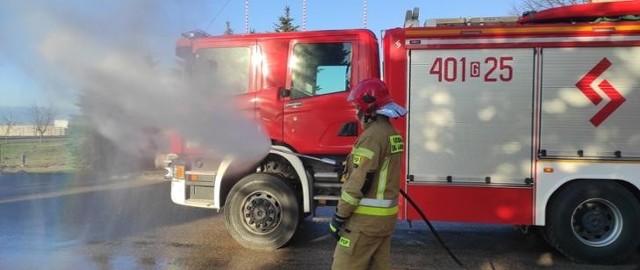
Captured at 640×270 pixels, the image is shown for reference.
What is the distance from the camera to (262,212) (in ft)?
20.8

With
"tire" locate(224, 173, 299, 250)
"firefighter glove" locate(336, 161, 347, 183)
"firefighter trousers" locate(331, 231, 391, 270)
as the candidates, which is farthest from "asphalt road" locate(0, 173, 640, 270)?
"firefighter trousers" locate(331, 231, 391, 270)

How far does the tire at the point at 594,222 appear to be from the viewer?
5684 mm

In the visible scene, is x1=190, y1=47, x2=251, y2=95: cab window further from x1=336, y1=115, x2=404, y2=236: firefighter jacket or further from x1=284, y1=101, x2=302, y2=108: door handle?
x1=336, y1=115, x2=404, y2=236: firefighter jacket

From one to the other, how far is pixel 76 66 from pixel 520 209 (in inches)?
175

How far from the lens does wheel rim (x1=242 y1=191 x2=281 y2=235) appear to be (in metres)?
6.31

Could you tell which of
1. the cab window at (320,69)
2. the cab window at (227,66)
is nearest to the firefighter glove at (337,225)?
the cab window at (320,69)

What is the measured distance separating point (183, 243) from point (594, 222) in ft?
15.3

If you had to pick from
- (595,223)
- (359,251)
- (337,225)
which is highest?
(337,225)

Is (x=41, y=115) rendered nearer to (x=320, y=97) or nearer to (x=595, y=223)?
(x=320, y=97)

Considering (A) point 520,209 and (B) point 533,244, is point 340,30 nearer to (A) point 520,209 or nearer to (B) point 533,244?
(A) point 520,209

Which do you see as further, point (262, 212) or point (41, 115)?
point (262, 212)

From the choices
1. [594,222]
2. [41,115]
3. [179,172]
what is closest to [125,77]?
[41,115]

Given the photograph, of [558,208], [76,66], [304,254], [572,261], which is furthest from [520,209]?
[76,66]

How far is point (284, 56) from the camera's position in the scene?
20.7 feet
